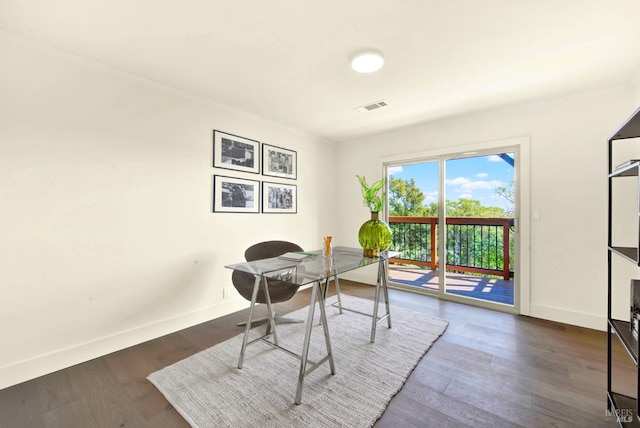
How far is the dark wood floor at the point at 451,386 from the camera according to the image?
1527 millimetres

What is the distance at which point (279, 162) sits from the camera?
144 inches

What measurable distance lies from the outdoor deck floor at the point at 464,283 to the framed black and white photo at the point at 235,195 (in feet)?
8.08

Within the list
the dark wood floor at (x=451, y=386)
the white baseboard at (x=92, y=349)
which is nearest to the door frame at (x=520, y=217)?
the dark wood floor at (x=451, y=386)

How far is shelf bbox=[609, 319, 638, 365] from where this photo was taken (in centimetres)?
123

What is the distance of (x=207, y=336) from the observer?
2547 mm

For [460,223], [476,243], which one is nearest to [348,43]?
[460,223]

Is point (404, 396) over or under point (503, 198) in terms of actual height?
under

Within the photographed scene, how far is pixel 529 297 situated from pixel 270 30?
144 inches

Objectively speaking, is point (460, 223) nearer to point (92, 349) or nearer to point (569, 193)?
point (569, 193)

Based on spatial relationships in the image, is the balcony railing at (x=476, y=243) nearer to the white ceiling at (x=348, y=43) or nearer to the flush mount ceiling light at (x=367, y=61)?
the white ceiling at (x=348, y=43)

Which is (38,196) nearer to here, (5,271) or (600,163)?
(5,271)

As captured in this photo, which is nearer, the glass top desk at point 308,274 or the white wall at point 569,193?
the glass top desk at point 308,274

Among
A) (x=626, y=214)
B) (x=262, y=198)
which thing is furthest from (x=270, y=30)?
(x=626, y=214)

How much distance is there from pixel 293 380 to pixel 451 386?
1.08m
